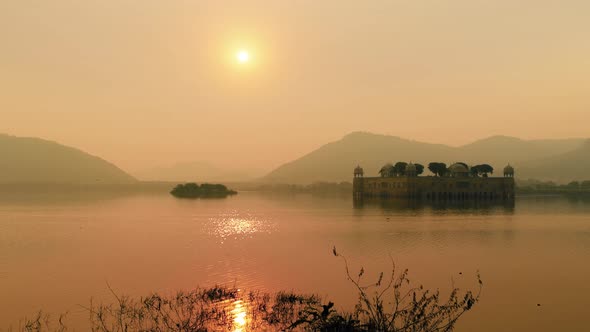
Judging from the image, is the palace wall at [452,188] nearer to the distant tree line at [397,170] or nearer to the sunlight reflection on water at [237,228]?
the distant tree line at [397,170]

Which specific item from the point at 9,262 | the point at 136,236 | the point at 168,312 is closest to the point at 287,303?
the point at 168,312

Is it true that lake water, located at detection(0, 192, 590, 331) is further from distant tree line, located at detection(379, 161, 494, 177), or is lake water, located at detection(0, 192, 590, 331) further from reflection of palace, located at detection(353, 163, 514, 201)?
distant tree line, located at detection(379, 161, 494, 177)

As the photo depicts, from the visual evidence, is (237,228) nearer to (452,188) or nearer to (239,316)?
(239,316)

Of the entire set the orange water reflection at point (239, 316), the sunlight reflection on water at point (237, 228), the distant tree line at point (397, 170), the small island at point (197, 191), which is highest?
the distant tree line at point (397, 170)

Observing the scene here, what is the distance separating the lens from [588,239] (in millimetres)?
47062

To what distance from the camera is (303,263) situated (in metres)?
33.1

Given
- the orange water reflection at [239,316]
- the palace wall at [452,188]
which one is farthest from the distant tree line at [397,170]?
the orange water reflection at [239,316]

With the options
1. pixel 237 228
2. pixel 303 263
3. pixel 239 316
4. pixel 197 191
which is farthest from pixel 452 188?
pixel 239 316

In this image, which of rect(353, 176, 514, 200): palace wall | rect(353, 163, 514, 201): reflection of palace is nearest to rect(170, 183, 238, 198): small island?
rect(353, 163, 514, 201): reflection of palace

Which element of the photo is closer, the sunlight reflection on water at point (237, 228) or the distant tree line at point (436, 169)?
the sunlight reflection on water at point (237, 228)

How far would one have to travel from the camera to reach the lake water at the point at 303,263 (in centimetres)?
2266

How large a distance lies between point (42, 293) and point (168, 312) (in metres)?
8.37

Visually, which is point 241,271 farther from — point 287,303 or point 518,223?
point 518,223

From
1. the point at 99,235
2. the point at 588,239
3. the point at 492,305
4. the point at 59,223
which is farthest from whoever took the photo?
the point at 59,223
